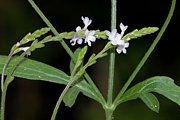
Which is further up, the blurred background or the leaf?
the blurred background

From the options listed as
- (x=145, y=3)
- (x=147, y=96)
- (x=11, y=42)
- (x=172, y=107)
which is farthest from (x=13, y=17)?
(x=147, y=96)

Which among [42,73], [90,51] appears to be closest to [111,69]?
[42,73]

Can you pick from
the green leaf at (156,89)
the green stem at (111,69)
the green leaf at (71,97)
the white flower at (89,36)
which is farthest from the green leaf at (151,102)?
the white flower at (89,36)

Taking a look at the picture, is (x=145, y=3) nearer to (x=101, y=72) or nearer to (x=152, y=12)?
(x=152, y=12)

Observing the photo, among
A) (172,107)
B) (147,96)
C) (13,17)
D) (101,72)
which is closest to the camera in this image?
(147,96)

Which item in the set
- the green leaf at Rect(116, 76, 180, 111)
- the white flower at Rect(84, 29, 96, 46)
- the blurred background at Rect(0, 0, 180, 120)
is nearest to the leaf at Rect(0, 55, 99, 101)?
the green leaf at Rect(116, 76, 180, 111)

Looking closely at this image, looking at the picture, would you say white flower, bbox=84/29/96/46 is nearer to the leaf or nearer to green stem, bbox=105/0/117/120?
green stem, bbox=105/0/117/120
